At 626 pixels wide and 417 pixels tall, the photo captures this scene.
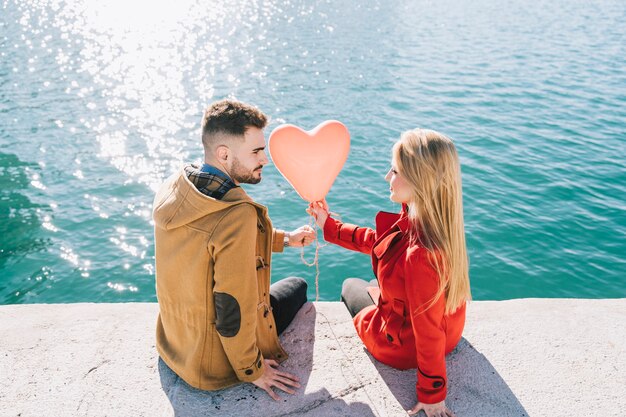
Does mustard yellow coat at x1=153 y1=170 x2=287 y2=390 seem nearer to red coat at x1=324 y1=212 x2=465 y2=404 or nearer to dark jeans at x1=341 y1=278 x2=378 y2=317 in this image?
red coat at x1=324 y1=212 x2=465 y2=404

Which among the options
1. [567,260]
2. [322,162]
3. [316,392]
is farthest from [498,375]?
[567,260]

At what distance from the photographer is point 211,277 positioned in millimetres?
3201

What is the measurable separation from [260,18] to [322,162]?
28.0 metres

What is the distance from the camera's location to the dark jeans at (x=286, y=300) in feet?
14.1

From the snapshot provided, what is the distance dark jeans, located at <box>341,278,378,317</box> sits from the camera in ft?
14.6

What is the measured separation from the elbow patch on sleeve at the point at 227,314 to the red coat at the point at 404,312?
1.10 meters

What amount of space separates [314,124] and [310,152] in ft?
33.5

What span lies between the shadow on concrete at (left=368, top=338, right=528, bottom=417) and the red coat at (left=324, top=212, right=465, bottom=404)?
124mm

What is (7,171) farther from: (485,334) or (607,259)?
(607,259)

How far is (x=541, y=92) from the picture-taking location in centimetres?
1670

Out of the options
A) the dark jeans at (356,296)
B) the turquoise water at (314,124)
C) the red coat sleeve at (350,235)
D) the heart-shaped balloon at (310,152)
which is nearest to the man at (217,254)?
the heart-shaped balloon at (310,152)

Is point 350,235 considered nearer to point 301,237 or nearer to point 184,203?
point 301,237

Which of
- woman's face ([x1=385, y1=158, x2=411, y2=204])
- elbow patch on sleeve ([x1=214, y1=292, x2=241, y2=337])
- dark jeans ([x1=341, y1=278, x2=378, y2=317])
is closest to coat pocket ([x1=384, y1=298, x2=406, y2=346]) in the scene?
dark jeans ([x1=341, y1=278, x2=378, y2=317])

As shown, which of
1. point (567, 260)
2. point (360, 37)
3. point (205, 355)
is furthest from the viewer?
point (360, 37)
